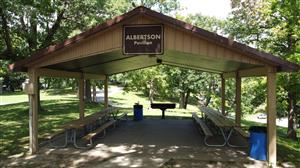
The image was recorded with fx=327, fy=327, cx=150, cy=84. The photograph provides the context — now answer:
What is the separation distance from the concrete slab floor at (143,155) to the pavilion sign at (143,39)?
8.24 ft

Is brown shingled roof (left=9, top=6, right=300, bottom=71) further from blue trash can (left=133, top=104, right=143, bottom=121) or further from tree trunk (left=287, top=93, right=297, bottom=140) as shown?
blue trash can (left=133, top=104, right=143, bottom=121)

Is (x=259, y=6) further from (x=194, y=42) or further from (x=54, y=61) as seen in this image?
(x=54, y=61)

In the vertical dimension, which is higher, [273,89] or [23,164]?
[273,89]

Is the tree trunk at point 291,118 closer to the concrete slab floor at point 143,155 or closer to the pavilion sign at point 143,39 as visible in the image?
the concrete slab floor at point 143,155

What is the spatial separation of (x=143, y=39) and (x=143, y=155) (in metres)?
2.82

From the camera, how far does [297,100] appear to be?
559 inches

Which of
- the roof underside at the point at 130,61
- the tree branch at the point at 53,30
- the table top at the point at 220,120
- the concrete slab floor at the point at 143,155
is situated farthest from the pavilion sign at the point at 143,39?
the tree branch at the point at 53,30

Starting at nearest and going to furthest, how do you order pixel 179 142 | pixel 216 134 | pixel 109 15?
pixel 179 142 < pixel 216 134 < pixel 109 15

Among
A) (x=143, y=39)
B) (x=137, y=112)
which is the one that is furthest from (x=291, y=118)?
(x=143, y=39)

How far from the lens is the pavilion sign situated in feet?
25.2

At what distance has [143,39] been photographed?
7.76m

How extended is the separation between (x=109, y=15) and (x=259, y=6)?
9.22m

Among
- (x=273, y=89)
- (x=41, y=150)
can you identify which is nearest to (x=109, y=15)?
(x=41, y=150)

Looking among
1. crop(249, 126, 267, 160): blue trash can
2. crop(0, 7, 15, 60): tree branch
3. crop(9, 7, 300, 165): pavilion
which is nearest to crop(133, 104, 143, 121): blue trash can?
crop(0, 7, 15, 60): tree branch
